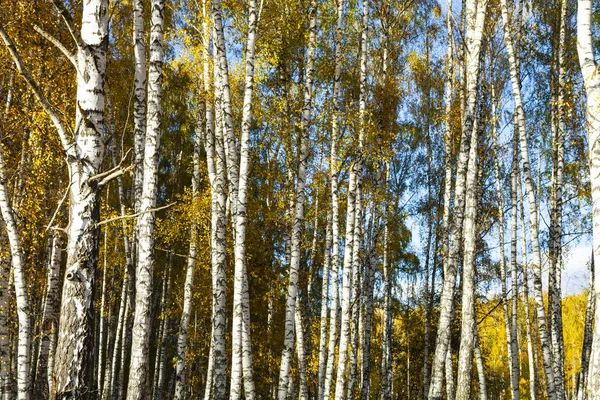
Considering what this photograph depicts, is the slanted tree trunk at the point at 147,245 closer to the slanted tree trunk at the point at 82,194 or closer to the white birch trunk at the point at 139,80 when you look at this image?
the white birch trunk at the point at 139,80

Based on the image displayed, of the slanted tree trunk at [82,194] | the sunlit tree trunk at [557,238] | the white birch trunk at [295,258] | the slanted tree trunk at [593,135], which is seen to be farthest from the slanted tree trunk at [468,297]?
the slanted tree trunk at [82,194]

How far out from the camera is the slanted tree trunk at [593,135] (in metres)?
5.00

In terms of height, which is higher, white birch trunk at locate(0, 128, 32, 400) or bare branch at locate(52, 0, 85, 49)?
bare branch at locate(52, 0, 85, 49)

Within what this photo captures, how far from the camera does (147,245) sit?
637 cm

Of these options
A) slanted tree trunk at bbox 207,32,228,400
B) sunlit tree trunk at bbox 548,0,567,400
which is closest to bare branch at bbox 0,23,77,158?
slanted tree trunk at bbox 207,32,228,400

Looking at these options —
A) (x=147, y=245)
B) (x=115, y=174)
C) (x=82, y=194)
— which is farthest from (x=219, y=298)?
(x=115, y=174)

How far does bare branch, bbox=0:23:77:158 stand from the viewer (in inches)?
132

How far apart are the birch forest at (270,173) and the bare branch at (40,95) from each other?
2 cm

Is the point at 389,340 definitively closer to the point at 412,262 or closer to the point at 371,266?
the point at 371,266

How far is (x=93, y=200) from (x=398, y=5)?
1306 centimetres

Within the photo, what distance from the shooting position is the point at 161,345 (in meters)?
19.9

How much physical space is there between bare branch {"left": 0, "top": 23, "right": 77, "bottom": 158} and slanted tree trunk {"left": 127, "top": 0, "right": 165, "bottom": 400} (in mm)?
2495

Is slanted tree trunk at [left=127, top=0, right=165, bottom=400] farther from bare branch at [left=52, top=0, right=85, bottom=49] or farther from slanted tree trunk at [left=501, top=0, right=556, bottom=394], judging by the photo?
slanted tree trunk at [left=501, top=0, right=556, bottom=394]

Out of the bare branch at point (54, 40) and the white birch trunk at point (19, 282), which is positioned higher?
the bare branch at point (54, 40)
